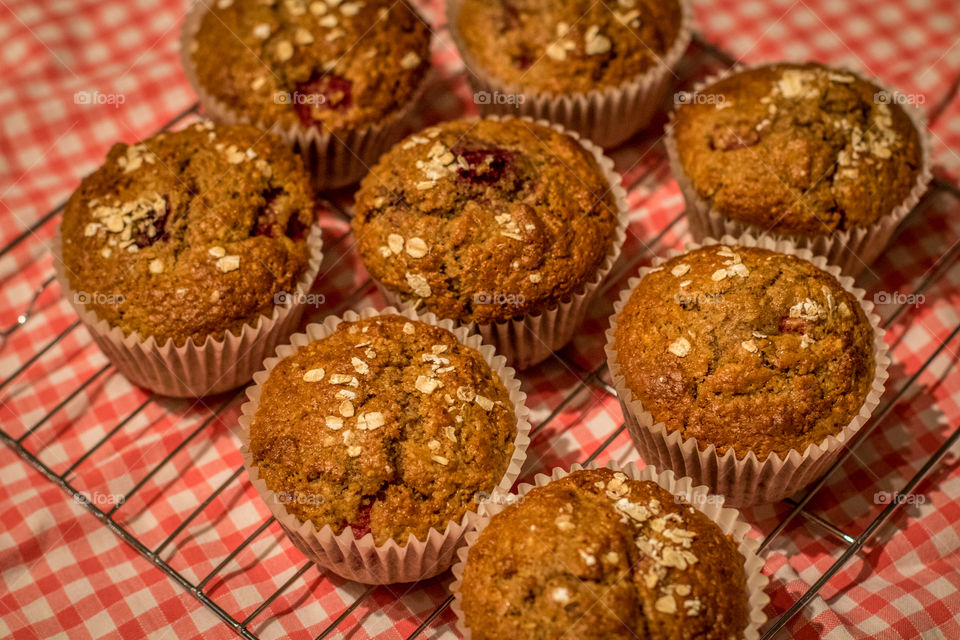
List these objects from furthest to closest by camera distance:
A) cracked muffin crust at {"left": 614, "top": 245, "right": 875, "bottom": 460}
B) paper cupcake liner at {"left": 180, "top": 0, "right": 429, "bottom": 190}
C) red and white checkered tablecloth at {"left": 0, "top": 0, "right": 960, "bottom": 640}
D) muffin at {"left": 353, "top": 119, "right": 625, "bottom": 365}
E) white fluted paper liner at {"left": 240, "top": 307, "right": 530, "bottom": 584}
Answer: paper cupcake liner at {"left": 180, "top": 0, "right": 429, "bottom": 190} → muffin at {"left": 353, "top": 119, "right": 625, "bottom": 365} → red and white checkered tablecloth at {"left": 0, "top": 0, "right": 960, "bottom": 640} → cracked muffin crust at {"left": 614, "top": 245, "right": 875, "bottom": 460} → white fluted paper liner at {"left": 240, "top": 307, "right": 530, "bottom": 584}

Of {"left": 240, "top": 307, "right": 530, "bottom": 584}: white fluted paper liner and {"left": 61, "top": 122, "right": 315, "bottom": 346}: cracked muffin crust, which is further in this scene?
{"left": 61, "top": 122, "right": 315, "bottom": 346}: cracked muffin crust

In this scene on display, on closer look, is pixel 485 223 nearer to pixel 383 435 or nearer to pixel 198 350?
pixel 383 435

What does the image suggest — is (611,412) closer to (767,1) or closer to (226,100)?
(226,100)

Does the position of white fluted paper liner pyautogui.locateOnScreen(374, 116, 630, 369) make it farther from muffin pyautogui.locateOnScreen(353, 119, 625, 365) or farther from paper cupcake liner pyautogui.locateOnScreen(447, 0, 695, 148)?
paper cupcake liner pyautogui.locateOnScreen(447, 0, 695, 148)

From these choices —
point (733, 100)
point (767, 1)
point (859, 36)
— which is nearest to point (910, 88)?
point (859, 36)

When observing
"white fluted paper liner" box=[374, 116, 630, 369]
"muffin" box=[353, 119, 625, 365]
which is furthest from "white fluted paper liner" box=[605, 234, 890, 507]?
"muffin" box=[353, 119, 625, 365]

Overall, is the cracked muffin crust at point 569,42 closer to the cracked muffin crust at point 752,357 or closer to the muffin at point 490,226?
the muffin at point 490,226

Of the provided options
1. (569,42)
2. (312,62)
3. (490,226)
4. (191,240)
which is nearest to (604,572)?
(490,226)
